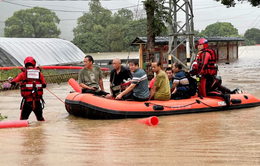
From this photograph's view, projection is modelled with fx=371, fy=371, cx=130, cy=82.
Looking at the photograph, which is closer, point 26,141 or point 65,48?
point 26,141

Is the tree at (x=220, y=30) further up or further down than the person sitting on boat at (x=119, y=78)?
further up

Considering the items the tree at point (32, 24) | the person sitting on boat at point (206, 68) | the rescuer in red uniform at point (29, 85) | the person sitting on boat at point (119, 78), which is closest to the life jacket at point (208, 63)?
the person sitting on boat at point (206, 68)

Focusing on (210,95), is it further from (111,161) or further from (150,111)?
(111,161)

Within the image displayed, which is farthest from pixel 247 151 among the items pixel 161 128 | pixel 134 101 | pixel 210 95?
pixel 210 95

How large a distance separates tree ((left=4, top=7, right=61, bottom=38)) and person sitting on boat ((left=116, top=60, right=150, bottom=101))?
7643 cm

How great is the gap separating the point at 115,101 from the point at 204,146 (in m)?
3.68

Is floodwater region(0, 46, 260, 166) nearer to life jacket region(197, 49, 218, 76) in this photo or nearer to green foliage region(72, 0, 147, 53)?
life jacket region(197, 49, 218, 76)

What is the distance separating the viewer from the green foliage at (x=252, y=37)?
105m

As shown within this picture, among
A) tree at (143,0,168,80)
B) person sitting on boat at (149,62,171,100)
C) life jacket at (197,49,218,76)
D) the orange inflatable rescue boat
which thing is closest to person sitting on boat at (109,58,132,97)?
the orange inflatable rescue boat

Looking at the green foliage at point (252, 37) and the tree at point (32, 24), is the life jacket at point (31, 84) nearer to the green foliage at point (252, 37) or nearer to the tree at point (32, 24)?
the tree at point (32, 24)

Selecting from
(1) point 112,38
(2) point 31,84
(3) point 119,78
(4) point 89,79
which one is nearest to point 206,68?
(3) point 119,78

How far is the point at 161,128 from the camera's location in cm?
756

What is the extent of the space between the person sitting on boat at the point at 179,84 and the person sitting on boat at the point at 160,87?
1.31 feet

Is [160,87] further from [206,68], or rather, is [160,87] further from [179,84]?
[206,68]
